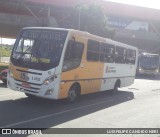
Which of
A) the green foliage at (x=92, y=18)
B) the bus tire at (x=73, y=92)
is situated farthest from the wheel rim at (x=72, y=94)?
the green foliage at (x=92, y=18)

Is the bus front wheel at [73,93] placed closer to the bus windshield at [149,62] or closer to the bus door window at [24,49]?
the bus door window at [24,49]

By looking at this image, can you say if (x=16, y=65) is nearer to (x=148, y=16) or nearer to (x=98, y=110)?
(x=98, y=110)

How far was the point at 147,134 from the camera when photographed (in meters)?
8.52

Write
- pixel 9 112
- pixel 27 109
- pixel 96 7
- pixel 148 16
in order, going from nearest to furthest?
1. pixel 9 112
2. pixel 27 109
3. pixel 96 7
4. pixel 148 16

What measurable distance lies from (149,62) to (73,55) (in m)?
27.0

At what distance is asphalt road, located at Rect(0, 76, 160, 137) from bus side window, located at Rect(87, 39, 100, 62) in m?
1.80


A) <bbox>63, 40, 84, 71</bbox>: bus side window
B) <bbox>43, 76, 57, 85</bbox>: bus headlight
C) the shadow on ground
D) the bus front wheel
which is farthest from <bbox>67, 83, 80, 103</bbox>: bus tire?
<bbox>43, 76, 57, 85</bbox>: bus headlight

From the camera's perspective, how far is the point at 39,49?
1151cm

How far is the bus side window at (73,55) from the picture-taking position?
11477 mm

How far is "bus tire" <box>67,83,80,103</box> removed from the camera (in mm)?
12219

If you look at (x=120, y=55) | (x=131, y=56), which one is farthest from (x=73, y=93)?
(x=131, y=56)

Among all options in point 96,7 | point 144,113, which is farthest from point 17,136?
point 96,7

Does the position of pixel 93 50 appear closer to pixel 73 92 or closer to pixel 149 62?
pixel 73 92

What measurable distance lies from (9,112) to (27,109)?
2.86 feet
